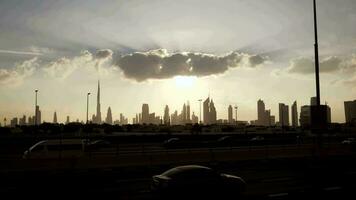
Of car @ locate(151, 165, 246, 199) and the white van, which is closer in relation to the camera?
car @ locate(151, 165, 246, 199)

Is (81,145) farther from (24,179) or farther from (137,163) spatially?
(24,179)

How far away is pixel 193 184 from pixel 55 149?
70.7 ft

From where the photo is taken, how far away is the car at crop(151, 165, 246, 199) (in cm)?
1588

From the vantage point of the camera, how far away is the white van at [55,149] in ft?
112

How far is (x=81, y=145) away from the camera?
36.2m

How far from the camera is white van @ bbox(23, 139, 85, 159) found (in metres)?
34.2

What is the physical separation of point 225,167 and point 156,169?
5329mm

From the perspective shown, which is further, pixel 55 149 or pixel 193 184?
pixel 55 149

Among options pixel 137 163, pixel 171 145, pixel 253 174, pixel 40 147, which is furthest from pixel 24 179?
pixel 171 145

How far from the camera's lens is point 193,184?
53.0ft

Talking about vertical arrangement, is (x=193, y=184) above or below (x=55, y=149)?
below

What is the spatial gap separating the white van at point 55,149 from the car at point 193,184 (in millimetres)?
18987

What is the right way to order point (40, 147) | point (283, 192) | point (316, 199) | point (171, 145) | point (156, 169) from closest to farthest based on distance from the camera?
point (316, 199) → point (283, 192) → point (156, 169) → point (40, 147) → point (171, 145)

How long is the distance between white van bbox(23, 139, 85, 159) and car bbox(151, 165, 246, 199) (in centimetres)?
1899
